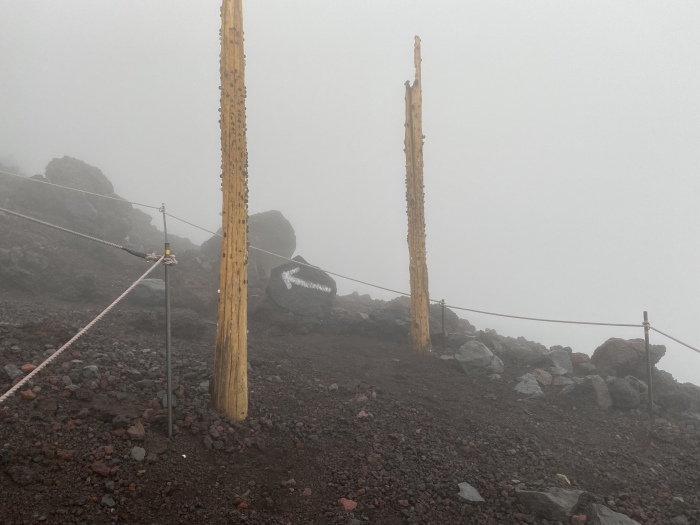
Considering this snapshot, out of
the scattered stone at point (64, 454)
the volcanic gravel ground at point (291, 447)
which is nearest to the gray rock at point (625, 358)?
the volcanic gravel ground at point (291, 447)

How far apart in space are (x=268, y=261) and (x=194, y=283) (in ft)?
18.0

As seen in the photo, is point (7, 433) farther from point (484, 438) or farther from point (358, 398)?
point (484, 438)

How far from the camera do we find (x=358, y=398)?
545 cm

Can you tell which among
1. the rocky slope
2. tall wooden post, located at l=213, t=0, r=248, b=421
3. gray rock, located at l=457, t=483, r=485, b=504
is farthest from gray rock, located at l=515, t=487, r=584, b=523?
tall wooden post, located at l=213, t=0, r=248, b=421

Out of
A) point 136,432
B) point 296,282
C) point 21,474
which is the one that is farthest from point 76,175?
point 21,474

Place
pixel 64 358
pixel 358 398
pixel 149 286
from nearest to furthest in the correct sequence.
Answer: pixel 64 358 → pixel 358 398 → pixel 149 286

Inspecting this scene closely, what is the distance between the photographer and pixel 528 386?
700cm

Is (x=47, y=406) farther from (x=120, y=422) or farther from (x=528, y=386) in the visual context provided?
(x=528, y=386)

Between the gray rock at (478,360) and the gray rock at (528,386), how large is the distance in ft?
1.72

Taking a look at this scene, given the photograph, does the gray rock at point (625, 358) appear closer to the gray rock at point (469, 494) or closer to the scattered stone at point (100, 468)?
the gray rock at point (469, 494)

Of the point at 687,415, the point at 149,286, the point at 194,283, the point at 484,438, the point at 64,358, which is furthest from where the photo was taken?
the point at 194,283

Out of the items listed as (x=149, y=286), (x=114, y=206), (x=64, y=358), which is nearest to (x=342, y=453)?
(x=64, y=358)

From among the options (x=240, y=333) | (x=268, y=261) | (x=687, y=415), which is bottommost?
(x=687, y=415)

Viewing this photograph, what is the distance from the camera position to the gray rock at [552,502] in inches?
137
